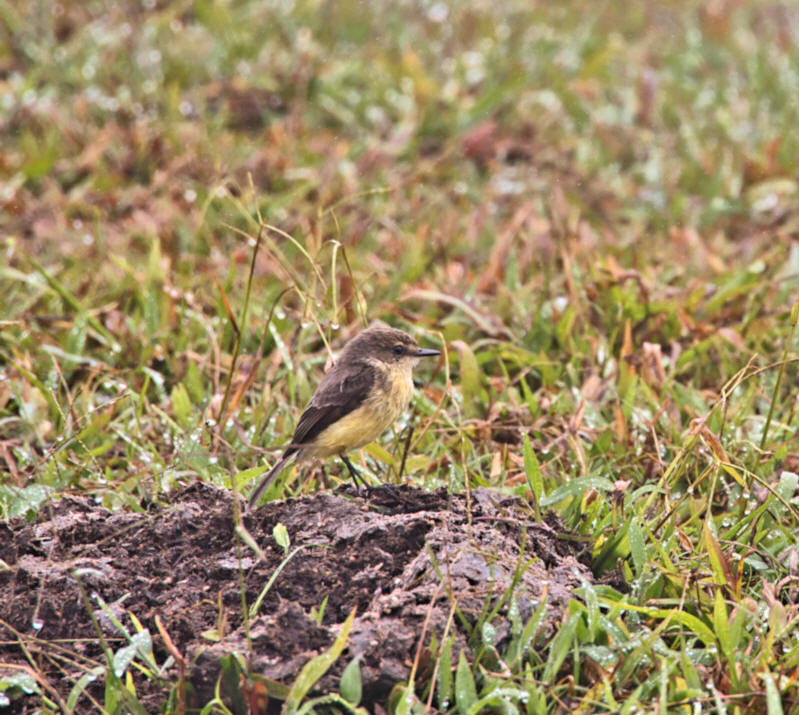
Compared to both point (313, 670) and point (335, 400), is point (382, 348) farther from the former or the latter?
point (313, 670)

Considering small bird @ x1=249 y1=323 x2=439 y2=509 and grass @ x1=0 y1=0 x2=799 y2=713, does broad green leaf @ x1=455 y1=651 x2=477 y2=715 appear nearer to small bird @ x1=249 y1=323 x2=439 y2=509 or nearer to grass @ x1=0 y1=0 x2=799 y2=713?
grass @ x1=0 y1=0 x2=799 y2=713

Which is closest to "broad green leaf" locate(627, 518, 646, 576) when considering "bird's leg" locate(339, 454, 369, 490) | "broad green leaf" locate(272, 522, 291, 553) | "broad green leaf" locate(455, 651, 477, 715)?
"broad green leaf" locate(455, 651, 477, 715)

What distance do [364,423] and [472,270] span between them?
9.15ft

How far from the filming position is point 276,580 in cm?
343

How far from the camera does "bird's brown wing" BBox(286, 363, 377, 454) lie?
4133 mm

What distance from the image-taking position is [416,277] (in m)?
6.42

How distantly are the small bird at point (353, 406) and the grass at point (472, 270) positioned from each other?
17 centimetres

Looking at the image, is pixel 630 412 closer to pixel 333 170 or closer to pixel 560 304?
pixel 560 304

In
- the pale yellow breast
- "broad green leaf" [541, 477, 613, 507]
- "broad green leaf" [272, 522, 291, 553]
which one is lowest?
"broad green leaf" [541, 477, 613, 507]

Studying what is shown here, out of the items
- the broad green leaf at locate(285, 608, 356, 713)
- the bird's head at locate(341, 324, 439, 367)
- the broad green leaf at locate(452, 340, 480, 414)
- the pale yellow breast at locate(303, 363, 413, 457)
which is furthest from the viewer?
the broad green leaf at locate(452, 340, 480, 414)

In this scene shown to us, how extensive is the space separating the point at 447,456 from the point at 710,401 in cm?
133

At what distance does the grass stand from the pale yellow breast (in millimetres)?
240

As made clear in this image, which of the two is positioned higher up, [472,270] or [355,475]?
[355,475]

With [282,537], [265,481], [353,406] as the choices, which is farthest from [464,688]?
[353,406]
